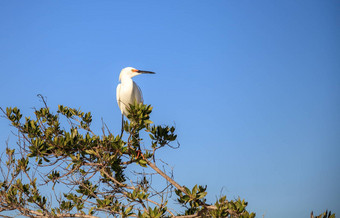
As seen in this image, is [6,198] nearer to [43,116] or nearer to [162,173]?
[43,116]

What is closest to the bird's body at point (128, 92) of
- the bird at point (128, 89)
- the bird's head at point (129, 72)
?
the bird at point (128, 89)

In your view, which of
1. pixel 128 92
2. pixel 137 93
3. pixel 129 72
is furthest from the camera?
pixel 129 72

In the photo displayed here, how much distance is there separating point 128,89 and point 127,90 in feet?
0.11

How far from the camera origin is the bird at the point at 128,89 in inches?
285

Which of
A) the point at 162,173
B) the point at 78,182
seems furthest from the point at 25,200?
the point at 162,173

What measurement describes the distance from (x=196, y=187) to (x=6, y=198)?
10.1 ft

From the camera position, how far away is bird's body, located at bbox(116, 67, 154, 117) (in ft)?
23.7

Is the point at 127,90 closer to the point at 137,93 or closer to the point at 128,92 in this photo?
the point at 128,92

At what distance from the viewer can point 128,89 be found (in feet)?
23.7

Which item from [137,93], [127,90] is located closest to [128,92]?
[127,90]

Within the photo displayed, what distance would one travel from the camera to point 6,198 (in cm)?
512

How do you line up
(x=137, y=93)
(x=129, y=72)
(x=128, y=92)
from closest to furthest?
(x=128, y=92), (x=137, y=93), (x=129, y=72)

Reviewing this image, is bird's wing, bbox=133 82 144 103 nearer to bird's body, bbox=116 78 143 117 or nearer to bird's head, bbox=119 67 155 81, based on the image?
bird's body, bbox=116 78 143 117

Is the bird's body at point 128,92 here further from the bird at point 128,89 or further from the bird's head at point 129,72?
the bird's head at point 129,72
